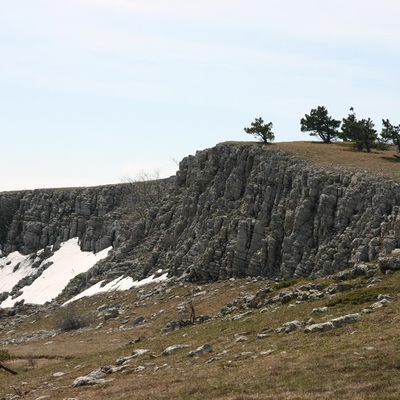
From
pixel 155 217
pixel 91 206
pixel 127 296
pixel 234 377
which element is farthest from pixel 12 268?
pixel 234 377

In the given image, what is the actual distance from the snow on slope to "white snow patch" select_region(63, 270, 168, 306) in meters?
14.3

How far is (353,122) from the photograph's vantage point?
9519 cm

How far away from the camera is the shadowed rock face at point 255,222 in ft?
212

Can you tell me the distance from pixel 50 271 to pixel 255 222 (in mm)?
58834

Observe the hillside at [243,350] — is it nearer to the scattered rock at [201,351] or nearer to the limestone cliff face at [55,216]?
the scattered rock at [201,351]

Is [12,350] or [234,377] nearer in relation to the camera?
[234,377]

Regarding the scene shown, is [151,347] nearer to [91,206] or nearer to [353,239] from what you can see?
[353,239]

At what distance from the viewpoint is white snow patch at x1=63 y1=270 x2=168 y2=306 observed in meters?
88.3

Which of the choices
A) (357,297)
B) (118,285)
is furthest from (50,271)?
(357,297)

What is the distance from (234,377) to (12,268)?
115990 mm

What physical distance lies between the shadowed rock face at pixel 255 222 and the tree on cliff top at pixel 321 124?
18812 mm

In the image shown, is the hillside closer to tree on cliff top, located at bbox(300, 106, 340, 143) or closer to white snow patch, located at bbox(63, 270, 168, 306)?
white snow patch, located at bbox(63, 270, 168, 306)

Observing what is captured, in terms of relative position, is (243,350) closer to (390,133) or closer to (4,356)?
(4,356)

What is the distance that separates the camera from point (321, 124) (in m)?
105
